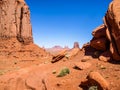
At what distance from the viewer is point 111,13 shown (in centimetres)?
1939

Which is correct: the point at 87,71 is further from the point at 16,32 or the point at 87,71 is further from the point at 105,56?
the point at 16,32

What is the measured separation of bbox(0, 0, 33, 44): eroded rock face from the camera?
66688mm

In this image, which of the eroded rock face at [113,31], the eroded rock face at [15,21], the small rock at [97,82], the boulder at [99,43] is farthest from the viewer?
the eroded rock face at [15,21]

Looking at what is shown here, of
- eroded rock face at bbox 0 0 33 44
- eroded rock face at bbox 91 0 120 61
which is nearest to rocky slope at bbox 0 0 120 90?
eroded rock face at bbox 91 0 120 61

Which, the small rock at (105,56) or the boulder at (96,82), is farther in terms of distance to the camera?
the small rock at (105,56)

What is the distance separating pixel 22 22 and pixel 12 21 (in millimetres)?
3653

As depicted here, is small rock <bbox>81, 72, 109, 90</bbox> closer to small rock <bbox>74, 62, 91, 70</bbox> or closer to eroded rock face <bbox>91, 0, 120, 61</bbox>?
small rock <bbox>74, 62, 91, 70</bbox>

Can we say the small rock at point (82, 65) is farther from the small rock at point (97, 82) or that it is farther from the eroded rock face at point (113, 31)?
the small rock at point (97, 82)

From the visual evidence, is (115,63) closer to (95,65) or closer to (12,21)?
(95,65)

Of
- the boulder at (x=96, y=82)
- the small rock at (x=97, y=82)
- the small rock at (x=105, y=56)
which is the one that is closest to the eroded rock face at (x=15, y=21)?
the small rock at (x=105, y=56)

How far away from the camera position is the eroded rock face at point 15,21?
219 ft

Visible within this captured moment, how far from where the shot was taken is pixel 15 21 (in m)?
69.4

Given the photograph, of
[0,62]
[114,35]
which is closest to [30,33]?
[0,62]

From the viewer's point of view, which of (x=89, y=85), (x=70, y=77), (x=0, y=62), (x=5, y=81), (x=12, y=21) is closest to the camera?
(x=89, y=85)
